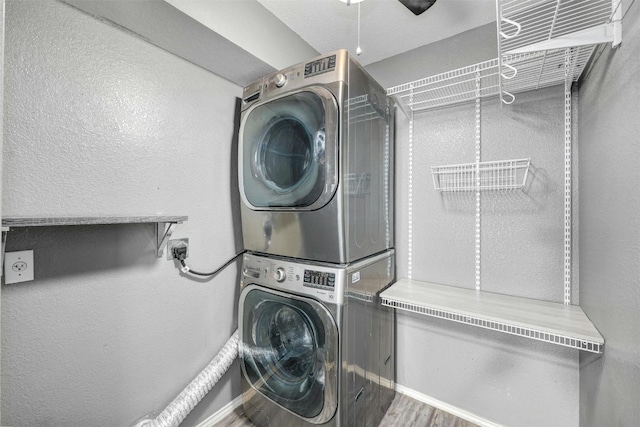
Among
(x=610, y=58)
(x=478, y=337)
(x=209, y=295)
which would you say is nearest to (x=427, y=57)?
(x=610, y=58)

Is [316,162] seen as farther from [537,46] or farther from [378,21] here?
[378,21]

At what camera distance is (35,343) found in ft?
3.46

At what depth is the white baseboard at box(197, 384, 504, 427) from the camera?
1.65m

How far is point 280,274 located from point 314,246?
25cm

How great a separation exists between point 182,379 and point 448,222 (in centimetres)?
185

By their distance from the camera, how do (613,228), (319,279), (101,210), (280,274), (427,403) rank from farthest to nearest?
(427,403), (280,274), (319,279), (101,210), (613,228)

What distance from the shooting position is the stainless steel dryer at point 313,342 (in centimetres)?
129

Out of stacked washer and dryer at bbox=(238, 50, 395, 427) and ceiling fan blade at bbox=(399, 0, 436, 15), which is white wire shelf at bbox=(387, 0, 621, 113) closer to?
ceiling fan blade at bbox=(399, 0, 436, 15)

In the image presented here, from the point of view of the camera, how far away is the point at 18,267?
100 centimetres

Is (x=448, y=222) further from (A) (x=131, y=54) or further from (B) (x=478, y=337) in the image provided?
(A) (x=131, y=54)

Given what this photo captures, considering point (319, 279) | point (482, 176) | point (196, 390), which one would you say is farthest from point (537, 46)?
point (196, 390)

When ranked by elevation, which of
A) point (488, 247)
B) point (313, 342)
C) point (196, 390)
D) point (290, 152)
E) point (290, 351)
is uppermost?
point (290, 152)

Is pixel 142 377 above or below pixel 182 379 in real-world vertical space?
above

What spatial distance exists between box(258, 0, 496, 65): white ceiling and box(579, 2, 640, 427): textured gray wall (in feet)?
2.53
